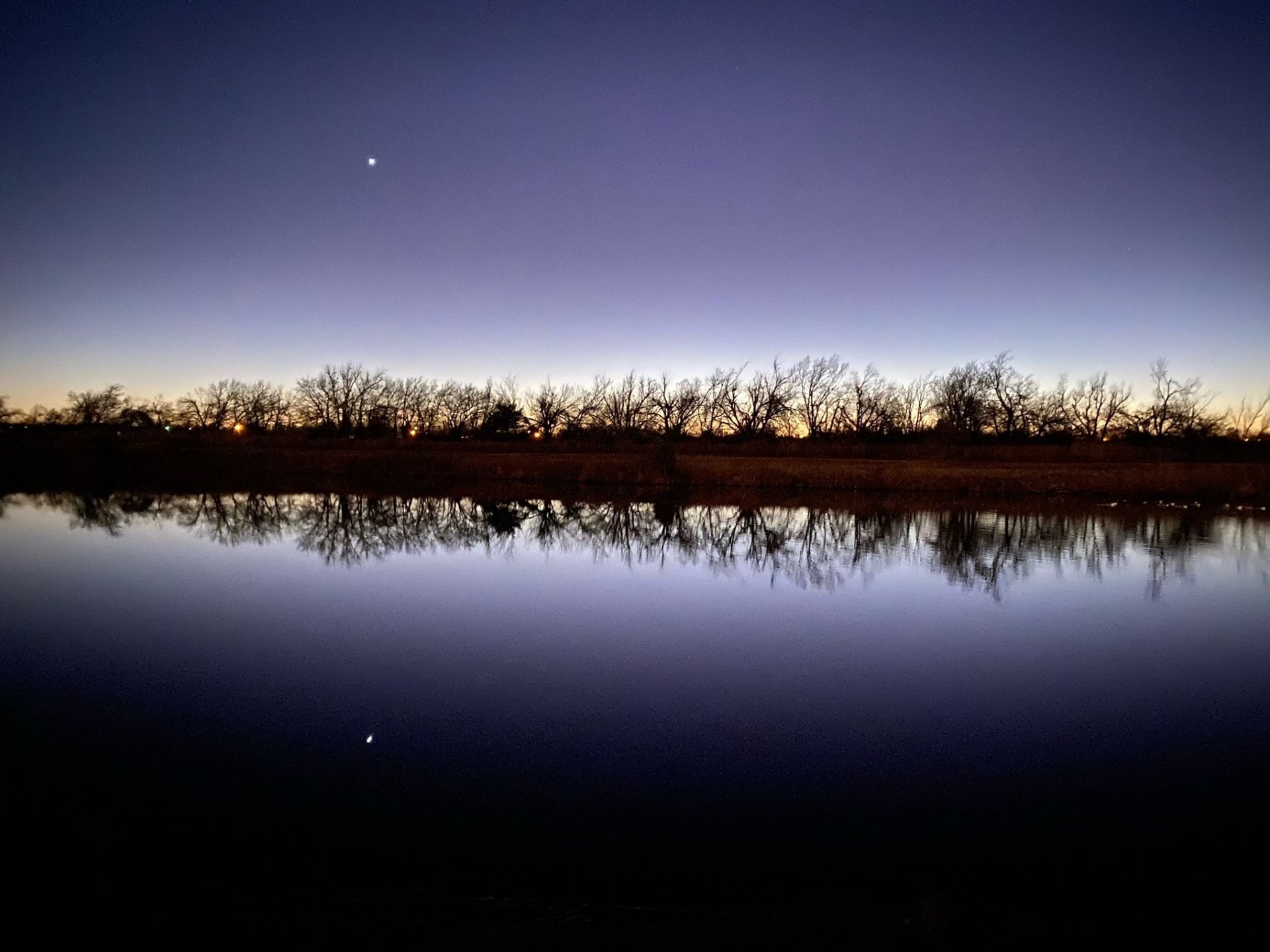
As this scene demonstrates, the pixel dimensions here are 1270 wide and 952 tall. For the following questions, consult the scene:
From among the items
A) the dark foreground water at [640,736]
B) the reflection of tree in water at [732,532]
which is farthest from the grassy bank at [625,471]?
the dark foreground water at [640,736]

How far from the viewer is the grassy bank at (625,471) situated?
39.9 meters

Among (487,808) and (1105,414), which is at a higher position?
(1105,414)

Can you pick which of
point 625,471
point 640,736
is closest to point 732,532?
point 640,736

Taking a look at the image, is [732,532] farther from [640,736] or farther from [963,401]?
[963,401]

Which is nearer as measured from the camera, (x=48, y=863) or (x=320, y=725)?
(x=48, y=863)

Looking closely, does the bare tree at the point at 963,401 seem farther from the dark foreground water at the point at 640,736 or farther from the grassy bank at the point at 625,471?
the dark foreground water at the point at 640,736

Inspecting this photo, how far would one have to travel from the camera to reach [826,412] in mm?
77188

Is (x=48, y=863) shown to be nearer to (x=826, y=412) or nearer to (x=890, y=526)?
(x=890, y=526)

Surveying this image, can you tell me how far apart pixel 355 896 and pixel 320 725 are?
131 inches

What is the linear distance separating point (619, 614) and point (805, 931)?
8750mm

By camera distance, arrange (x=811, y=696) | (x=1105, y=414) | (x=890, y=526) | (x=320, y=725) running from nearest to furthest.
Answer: (x=320, y=725), (x=811, y=696), (x=890, y=526), (x=1105, y=414)

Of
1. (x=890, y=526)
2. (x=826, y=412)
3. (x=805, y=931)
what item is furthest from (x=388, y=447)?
(x=805, y=931)

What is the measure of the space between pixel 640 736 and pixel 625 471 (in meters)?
36.6

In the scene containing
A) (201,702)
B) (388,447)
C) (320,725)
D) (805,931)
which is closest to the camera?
(805,931)
